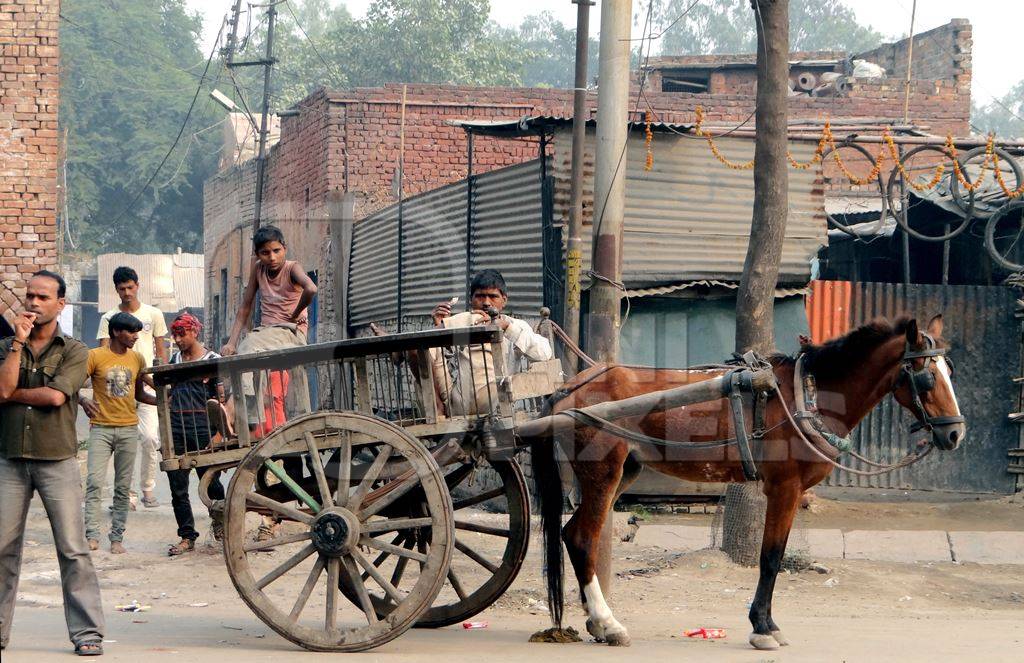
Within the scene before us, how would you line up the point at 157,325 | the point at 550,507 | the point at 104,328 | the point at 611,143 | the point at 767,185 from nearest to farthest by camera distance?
1. the point at 550,507
2. the point at 611,143
3. the point at 767,185
4. the point at 104,328
5. the point at 157,325

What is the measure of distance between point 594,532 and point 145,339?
5.81 metres

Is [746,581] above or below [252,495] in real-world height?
below

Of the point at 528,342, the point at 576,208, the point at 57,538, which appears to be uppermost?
the point at 576,208

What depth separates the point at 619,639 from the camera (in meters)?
6.38

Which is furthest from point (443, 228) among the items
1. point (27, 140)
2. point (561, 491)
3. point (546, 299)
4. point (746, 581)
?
point (561, 491)

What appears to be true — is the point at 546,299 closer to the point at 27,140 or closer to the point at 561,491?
the point at 561,491

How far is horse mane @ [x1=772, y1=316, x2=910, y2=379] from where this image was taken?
6.49 m

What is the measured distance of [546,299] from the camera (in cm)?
1142

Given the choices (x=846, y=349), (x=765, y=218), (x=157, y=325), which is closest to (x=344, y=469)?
(x=846, y=349)

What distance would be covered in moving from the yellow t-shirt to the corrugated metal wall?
3.98 meters

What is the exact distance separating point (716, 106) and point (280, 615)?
18006 mm

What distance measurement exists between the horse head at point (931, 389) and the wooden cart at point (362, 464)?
6.21 ft

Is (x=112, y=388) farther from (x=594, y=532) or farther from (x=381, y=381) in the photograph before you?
(x=594, y=532)

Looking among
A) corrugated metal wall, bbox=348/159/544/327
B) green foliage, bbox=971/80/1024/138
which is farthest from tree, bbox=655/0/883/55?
corrugated metal wall, bbox=348/159/544/327
